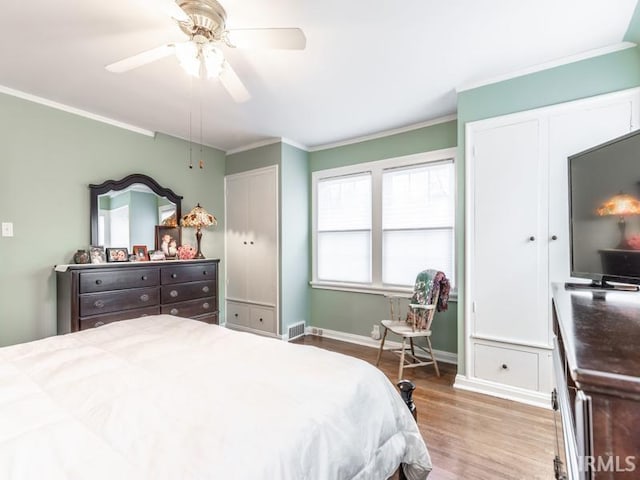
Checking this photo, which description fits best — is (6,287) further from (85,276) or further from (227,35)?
(227,35)

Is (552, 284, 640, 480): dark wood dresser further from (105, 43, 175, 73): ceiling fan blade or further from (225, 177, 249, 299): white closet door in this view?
(225, 177, 249, 299): white closet door

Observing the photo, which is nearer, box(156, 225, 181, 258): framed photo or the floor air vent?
box(156, 225, 181, 258): framed photo

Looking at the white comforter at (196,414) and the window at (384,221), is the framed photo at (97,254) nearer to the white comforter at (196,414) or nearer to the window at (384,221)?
the white comforter at (196,414)

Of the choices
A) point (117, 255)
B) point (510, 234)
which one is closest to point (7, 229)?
point (117, 255)

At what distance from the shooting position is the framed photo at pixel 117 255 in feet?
10.2

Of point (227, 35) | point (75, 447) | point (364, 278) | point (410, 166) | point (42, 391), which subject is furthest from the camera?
point (364, 278)

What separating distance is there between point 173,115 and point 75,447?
311 cm

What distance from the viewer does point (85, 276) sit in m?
2.60

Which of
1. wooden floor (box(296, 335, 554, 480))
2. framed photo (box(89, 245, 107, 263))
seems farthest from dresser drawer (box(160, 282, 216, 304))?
wooden floor (box(296, 335, 554, 480))

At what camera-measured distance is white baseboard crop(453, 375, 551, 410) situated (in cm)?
229

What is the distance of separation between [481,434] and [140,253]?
341 cm

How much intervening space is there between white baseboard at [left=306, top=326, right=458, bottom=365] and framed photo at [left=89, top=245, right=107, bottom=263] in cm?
250

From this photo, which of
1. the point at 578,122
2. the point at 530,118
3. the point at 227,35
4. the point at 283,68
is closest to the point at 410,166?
the point at 530,118

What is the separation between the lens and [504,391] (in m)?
2.42
